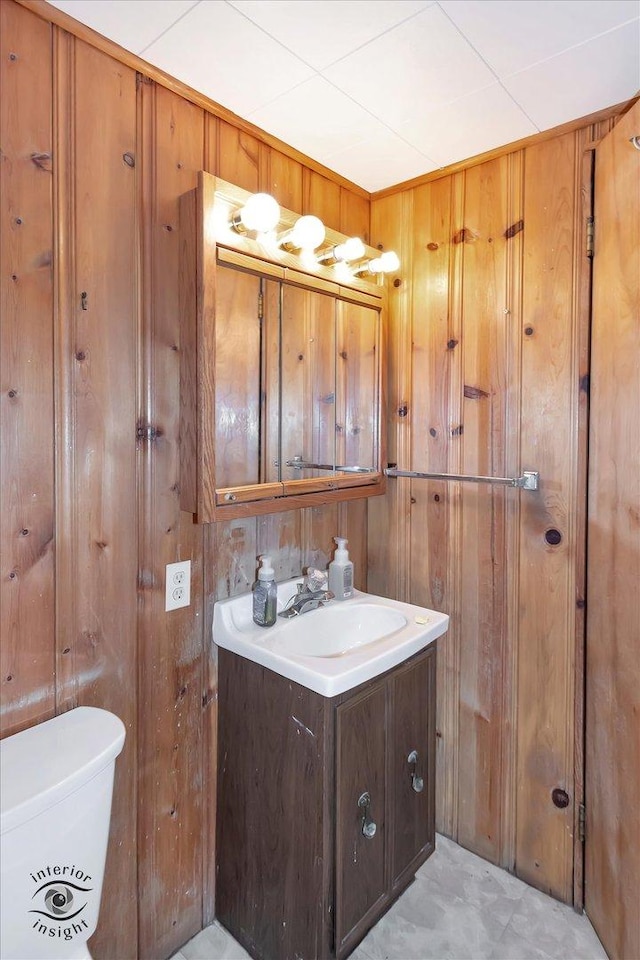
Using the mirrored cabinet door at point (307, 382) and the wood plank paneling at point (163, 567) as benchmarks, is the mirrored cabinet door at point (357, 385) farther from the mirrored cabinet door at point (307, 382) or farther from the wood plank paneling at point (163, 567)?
the wood plank paneling at point (163, 567)

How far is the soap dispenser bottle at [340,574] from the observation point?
1749 mm

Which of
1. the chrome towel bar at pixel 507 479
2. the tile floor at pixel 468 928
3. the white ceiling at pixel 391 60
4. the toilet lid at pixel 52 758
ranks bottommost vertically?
the tile floor at pixel 468 928

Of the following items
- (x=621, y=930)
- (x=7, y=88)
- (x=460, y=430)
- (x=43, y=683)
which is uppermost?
(x=7, y=88)

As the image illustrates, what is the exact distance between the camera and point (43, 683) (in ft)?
3.80

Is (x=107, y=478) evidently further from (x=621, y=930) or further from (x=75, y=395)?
(x=621, y=930)

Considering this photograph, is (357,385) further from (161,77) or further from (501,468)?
(161,77)

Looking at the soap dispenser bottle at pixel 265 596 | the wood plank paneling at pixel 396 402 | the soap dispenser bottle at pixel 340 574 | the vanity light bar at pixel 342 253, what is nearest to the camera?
the soap dispenser bottle at pixel 265 596

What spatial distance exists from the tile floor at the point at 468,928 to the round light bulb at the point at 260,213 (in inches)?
75.7

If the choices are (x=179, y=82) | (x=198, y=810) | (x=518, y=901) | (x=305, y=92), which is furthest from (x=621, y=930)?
(x=179, y=82)

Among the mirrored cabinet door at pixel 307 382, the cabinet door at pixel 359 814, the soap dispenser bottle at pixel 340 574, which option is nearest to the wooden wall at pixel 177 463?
the soap dispenser bottle at pixel 340 574

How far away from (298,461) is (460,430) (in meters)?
0.57

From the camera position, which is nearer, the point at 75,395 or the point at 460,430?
the point at 75,395

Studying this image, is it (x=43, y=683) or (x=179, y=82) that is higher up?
(x=179, y=82)

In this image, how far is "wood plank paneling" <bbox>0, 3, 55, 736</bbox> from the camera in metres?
1.07
